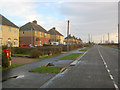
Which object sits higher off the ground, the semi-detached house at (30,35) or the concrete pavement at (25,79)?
the semi-detached house at (30,35)

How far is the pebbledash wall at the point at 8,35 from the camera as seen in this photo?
30.6 metres

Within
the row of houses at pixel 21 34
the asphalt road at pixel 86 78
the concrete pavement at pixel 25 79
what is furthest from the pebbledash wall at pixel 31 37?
the concrete pavement at pixel 25 79

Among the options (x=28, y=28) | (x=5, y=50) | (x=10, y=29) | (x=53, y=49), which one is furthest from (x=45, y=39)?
(x=5, y=50)

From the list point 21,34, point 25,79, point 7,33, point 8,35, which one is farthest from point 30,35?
point 25,79

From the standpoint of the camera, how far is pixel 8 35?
33000 millimetres

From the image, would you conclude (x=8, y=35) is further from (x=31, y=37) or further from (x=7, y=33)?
(x=31, y=37)

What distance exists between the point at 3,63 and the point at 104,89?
8.16 meters

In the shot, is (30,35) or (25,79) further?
(30,35)

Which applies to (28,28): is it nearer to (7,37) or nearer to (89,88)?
(7,37)

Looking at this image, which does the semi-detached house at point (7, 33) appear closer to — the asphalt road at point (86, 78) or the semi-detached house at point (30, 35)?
the semi-detached house at point (30, 35)

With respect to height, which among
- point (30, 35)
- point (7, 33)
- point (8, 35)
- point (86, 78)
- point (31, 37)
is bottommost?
point (86, 78)

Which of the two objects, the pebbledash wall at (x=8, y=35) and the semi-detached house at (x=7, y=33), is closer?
the pebbledash wall at (x=8, y=35)

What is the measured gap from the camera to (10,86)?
6.12 m

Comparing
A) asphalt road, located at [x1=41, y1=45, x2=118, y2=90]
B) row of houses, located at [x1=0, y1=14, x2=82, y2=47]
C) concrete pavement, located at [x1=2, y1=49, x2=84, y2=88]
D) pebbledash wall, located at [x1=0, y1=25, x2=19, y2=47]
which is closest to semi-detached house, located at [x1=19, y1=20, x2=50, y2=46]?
row of houses, located at [x1=0, y1=14, x2=82, y2=47]
